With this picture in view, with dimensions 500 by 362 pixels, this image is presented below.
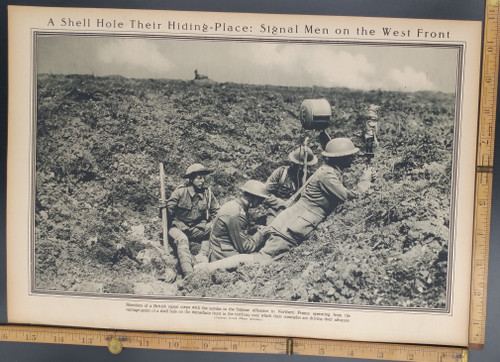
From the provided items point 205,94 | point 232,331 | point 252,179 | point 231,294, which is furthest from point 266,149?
point 232,331

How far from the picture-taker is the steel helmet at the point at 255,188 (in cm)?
171

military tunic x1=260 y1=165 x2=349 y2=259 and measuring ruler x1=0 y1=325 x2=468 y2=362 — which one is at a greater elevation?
military tunic x1=260 y1=165 x2=349 y2=259

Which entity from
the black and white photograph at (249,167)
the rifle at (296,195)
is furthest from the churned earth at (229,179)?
the rifle at (296,195)

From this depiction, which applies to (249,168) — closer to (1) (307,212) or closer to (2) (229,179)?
(2) (229,179)

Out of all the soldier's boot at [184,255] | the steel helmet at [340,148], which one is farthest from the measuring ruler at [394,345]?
the steel helmet at [340,148]

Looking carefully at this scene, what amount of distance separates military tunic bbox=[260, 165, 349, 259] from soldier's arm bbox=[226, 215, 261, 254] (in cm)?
5

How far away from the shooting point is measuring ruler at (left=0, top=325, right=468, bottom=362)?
5.65ft

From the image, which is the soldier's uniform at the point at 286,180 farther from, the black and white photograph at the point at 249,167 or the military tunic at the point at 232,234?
the military tunic at the point at 232,234

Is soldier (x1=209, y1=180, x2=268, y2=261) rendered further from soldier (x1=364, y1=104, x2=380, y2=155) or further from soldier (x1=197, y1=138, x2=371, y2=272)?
soldier (x1=364, y1=104, x2=380, y2=155)

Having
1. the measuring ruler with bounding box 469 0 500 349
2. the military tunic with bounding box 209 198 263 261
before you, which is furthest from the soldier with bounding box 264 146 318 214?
the measuring ruler with bounding box 469 0 500 349

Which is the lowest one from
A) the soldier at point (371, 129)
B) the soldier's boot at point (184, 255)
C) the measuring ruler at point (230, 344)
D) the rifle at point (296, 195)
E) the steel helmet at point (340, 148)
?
the measuring ruler at point (230, 344)

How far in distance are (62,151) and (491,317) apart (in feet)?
6.42

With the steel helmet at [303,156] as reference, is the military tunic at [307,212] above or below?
below

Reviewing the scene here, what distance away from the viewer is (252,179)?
171 centimetres
